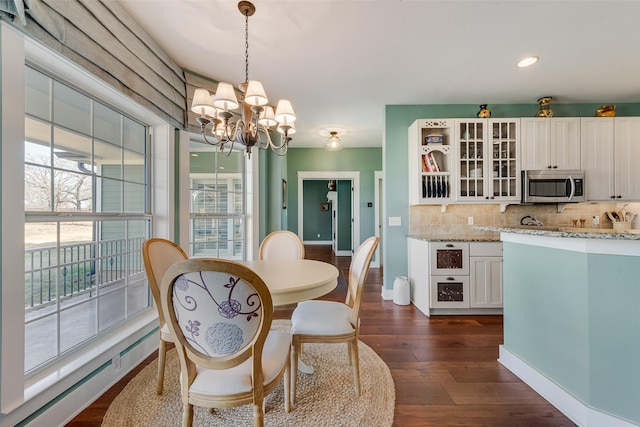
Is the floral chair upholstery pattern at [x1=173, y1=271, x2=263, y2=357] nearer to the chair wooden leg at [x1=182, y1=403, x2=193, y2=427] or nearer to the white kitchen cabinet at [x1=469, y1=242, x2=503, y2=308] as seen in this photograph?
the chair wooden leg at [x1=182, y1=403, x2=193, y2=427]

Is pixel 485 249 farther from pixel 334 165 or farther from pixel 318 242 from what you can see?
pixel 318 242

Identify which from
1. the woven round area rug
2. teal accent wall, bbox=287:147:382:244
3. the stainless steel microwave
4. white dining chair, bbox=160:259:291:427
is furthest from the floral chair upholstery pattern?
teal accent wall, bbox=287:147:382:244

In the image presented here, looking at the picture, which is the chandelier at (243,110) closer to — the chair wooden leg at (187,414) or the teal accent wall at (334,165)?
the chair wooden leg at (187,414)

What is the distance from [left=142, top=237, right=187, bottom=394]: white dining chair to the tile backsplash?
2.77 metres

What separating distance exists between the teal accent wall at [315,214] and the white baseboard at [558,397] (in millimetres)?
7760

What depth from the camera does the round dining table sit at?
125 centimetres

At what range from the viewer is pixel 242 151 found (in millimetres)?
3145

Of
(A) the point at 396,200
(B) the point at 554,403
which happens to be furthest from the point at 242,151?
(B) the point at 554,403

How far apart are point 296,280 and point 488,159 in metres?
2.83

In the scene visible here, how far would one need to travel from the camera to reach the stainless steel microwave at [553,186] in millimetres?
2893

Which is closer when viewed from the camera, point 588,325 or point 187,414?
point 187,414

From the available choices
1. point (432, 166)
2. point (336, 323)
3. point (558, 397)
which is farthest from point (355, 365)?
point (432, 166)

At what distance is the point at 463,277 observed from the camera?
2.78 meters

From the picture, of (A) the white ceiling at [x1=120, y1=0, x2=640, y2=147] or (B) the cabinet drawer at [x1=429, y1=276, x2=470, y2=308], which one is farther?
(B) the cabinet drawer at [x1=429, y1=276, x2=470, y2=308]
